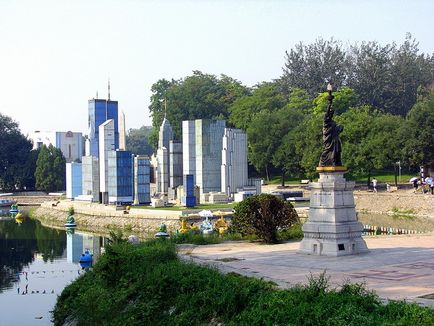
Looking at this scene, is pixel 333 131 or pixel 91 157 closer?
pixel 333 131

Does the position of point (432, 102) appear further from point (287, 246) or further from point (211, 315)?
point (211, 315)

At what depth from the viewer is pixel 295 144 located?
64.2 m

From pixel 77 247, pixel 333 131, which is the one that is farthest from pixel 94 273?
pixel 77 247

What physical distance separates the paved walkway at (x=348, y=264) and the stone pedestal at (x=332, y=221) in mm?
409

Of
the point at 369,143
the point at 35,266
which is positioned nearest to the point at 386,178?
the point at 369,143

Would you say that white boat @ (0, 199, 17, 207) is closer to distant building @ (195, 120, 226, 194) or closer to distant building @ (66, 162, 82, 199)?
distant building @ (66, 162, 82, 199)

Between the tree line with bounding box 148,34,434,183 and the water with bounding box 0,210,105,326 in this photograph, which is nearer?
the water with bounding box 0,210,105,326

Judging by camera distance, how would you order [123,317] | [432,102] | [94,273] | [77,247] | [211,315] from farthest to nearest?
[432,102], [77,247], [94,273], [123,317], [211,315]

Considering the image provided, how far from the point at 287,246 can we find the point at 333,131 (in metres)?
4.84

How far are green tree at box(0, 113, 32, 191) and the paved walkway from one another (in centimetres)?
6450

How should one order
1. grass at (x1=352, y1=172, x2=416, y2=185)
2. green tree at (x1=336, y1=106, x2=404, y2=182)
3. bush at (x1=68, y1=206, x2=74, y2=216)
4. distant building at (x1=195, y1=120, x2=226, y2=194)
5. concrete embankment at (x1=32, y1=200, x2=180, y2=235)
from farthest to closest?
grass at (x1=352, y1=172, x2=416, y2=185)
distant building at (x1=195, y1=120, x2=226, y2=194)
green tree at (x1=336, y1=106, x2=404, y2=182)
bush at (x1=68, y1=206, x2=74, y2=216)
concrete embankment at (x1=32, y1=200, x2=180, y2=235)

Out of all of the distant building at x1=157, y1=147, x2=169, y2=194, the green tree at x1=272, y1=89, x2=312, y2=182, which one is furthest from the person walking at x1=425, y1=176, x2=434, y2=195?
the distant building at x1=157, y1=147, x2=169, y2=194

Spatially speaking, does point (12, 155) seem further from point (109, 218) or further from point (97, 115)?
point (109, 218)

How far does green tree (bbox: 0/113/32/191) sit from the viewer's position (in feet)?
279
